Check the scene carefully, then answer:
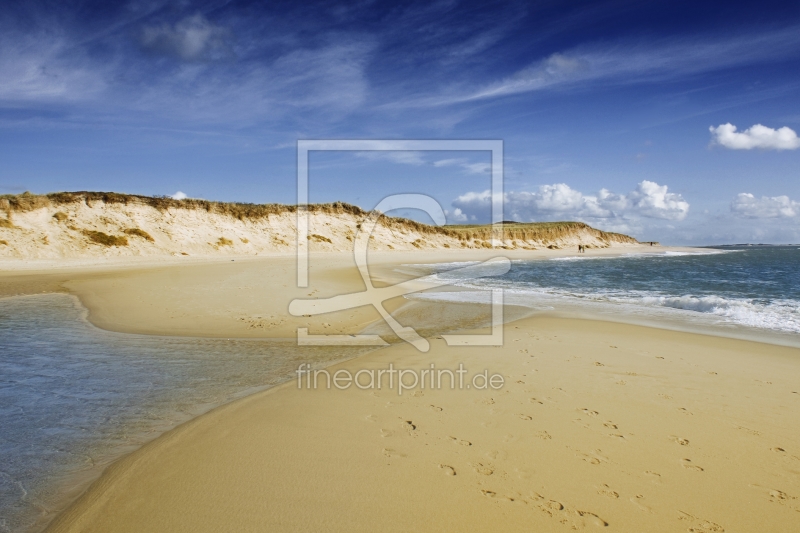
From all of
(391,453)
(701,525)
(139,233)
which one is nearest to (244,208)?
(139,233)

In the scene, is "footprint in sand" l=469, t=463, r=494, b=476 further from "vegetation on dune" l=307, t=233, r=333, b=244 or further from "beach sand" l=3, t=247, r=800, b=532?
"vegetation on dune" l=307, t=233, r=333, b=244

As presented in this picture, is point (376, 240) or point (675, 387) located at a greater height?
point (376, 240)

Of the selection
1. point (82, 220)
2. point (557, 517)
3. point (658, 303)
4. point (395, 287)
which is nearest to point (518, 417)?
point (557, 517)

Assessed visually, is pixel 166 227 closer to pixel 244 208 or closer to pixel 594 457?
pixel 244 208

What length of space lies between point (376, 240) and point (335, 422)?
41.6m

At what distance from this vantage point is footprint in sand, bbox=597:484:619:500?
3.06m

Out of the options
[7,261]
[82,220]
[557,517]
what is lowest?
[557,517]

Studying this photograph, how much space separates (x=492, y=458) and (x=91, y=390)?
4.63 metres

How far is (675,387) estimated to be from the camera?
5336 millimetres

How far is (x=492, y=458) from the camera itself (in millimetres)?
3592

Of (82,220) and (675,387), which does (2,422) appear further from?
(82,220)

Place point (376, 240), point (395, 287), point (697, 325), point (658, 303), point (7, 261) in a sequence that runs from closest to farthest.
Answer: point (697, 325) < point (658, 303) < point (395, 287) < point (7, 261) < point (376, 240)

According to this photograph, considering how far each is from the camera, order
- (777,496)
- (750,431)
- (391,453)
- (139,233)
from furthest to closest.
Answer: (139,233) → (750,431) → (391,453) → (777,496)

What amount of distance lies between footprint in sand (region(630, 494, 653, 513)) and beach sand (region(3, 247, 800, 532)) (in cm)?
1
